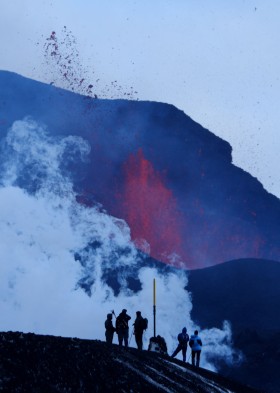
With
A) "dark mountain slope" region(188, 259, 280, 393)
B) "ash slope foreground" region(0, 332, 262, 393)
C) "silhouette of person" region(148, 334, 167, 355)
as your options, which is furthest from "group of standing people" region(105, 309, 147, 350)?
"dark mountain slope" region(188, 259, 280, 393)

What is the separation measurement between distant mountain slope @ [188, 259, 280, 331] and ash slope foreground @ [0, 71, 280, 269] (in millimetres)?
7580

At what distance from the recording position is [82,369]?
2250 cm

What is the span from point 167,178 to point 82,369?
14705 cm

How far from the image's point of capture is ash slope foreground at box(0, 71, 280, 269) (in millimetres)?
157500

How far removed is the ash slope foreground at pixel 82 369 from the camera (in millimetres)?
19906

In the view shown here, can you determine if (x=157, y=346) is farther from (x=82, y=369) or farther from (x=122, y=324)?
(x=82, y=369)

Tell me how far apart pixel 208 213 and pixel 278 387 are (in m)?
54.7

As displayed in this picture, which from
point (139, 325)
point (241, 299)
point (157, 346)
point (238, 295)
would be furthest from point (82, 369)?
point (241, 299)

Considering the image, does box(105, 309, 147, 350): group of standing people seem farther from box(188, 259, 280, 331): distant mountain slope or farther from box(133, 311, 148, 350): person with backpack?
box(188, 259, 280, 331): distant mountain slope

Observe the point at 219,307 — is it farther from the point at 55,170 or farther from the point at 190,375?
the point at 190,375

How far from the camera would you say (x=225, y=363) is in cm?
14150

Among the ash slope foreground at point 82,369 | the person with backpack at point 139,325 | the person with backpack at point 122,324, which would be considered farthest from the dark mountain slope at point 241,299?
the ash slope foreground at point 82,369

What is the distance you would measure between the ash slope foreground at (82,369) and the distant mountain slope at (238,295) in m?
121

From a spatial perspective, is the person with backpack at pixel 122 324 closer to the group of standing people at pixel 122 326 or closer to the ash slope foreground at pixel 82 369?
the group of standing people at pixel 122 326
